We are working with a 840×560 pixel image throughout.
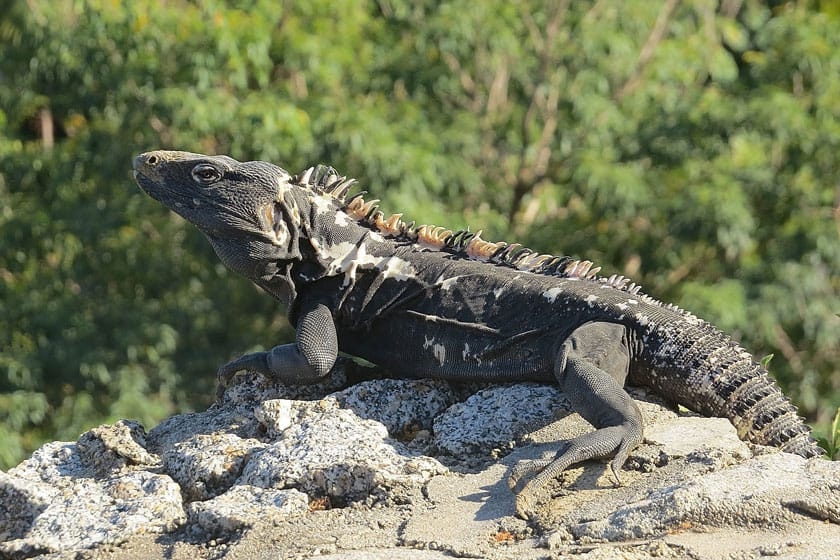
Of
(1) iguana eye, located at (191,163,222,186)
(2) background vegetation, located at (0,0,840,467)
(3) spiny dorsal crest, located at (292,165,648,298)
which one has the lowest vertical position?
(2) background vegetation, located at (0,0,840,467)

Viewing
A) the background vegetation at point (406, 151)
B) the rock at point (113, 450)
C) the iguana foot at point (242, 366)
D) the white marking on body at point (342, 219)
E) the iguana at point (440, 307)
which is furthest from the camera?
the background vegetation at point (406, 151)

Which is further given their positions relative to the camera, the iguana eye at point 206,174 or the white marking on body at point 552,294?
the iguana eye at point 206,174

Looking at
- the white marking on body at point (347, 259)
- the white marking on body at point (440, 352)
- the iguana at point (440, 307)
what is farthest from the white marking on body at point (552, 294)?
the white marking on body at point (347, 259)

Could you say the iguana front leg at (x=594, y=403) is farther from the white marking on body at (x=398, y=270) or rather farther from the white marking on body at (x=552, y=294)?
the white marking on body at (x=398, y=270)

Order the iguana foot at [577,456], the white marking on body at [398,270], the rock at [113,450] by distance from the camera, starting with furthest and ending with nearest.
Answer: the white marking on body at [398,270] < the rock at [113,450] < the iguana foot at [577,456]

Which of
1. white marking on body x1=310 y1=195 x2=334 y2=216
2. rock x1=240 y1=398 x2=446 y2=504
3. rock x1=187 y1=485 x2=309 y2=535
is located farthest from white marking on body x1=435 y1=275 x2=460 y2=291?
rock x1=187 y1=485 x2=309 y2=535

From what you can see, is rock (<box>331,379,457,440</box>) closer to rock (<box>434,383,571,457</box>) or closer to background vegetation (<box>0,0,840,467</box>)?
rock (<box>434,383,571,457</box>)

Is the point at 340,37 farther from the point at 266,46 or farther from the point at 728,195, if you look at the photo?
the point at 728,195
